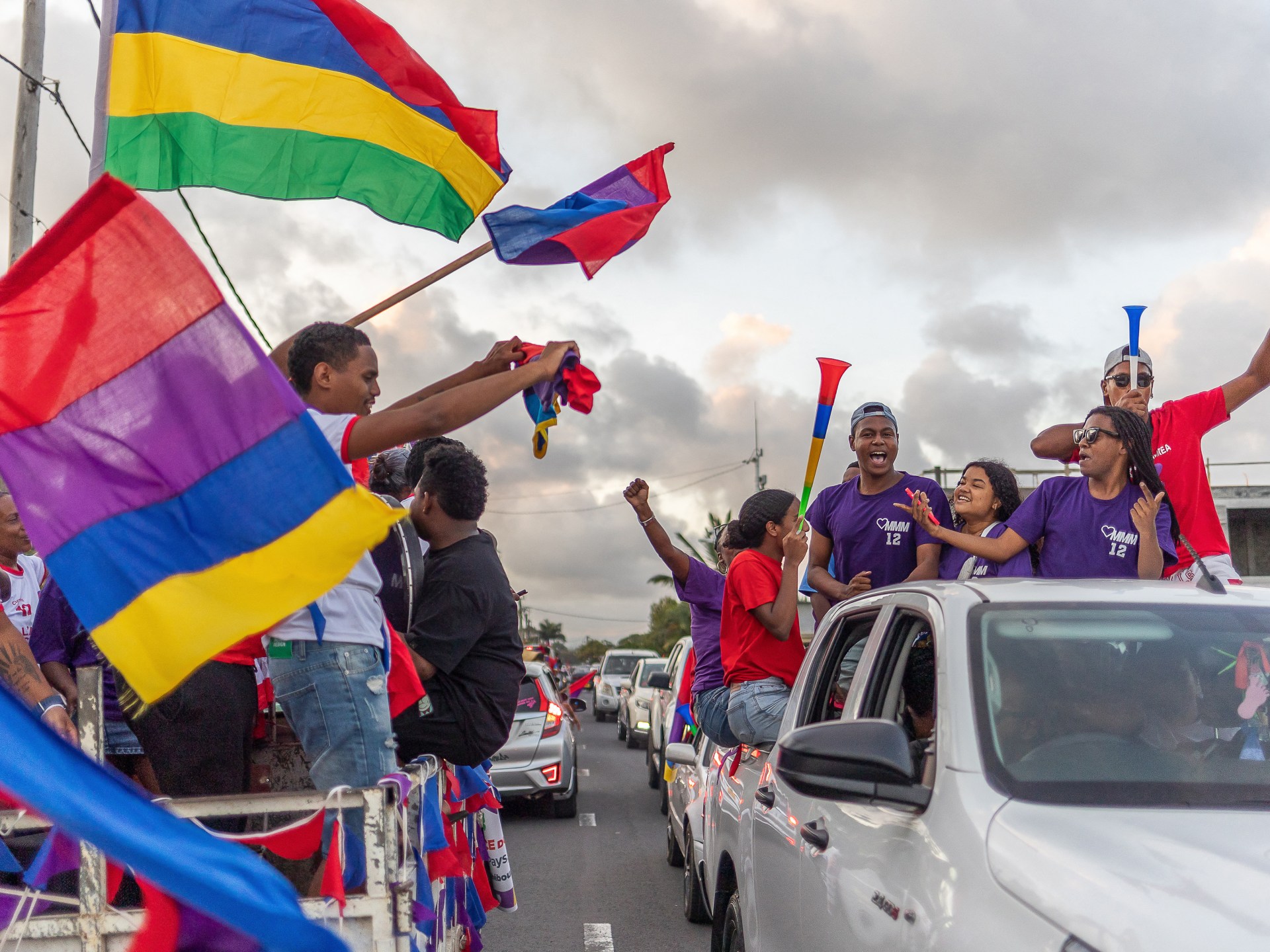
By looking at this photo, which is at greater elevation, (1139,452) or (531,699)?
(1139,452)

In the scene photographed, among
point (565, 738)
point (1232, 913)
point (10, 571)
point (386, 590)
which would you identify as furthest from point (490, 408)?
point (565, 738)

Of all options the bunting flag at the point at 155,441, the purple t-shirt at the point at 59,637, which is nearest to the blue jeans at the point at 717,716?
the purple t-shirt at the point at 59,637

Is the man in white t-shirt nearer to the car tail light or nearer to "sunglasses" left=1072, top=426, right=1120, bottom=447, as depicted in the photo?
"sunglasses" left=1072, top=426, right=1120, bottom=447

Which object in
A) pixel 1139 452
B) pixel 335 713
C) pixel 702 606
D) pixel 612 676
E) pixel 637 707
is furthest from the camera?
pixel 612 676

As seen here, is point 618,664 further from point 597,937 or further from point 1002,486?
point 1002,486

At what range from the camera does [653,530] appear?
685 centimetres

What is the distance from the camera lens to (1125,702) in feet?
9.20

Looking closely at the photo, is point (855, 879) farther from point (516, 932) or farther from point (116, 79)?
point (516, 932)

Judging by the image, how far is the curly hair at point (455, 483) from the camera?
4449 mm

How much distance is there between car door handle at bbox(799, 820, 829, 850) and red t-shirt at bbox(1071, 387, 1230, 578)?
8.52 ft

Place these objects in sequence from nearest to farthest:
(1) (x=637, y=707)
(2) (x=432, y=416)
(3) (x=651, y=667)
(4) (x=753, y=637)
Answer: (2) (x=432, y=416) → (4) (x=753, y=637) → (1) (x=637, y=707) → (3) (x=651, y=667)

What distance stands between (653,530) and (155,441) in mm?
4114

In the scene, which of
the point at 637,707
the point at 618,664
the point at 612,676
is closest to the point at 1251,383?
the point at 637,707

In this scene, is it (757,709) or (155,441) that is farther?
(757,709)
